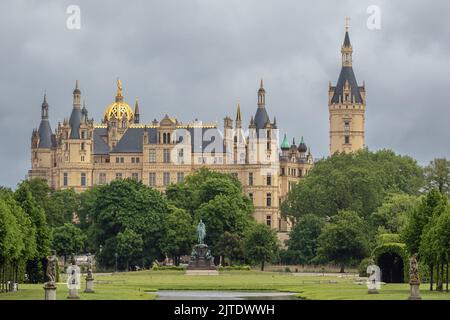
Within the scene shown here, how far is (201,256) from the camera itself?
13200 cm

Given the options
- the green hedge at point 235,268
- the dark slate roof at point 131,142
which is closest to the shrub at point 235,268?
the green hedge at point 235,268

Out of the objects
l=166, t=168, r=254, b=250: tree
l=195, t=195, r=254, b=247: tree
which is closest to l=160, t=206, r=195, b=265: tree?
l=166, t=168, r=254, b=250: tree

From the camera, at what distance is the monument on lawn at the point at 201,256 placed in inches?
5153

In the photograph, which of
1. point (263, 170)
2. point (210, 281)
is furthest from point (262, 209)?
point (210, 281)

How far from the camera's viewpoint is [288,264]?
152m

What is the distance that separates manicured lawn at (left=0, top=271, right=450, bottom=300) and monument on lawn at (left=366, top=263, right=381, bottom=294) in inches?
17.1

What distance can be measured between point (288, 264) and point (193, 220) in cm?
946

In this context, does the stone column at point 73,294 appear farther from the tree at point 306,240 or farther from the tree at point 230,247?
the tree at point 306,240

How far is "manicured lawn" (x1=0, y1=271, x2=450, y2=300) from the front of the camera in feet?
243

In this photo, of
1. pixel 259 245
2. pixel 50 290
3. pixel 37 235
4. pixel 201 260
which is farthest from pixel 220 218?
pixel 50 290

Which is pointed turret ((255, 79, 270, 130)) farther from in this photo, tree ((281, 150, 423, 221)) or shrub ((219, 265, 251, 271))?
shrub ((219, 265, 251, 271))
